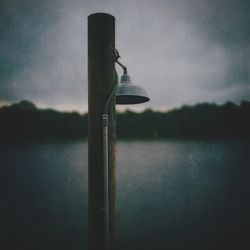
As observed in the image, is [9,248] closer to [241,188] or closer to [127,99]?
[241,188]

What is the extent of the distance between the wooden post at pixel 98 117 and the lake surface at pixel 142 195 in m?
9.39

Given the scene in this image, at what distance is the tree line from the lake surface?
43 centimetres

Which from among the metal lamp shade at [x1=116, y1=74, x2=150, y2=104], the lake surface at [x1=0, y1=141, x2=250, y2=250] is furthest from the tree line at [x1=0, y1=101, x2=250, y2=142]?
the metal lamp shade at [x1=116, y1=74, x2=150, y2=104]

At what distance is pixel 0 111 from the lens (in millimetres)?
10633

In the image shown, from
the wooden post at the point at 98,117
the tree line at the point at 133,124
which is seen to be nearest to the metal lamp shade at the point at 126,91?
the wooden post at the point at 98,117

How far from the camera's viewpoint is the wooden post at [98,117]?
1768mm

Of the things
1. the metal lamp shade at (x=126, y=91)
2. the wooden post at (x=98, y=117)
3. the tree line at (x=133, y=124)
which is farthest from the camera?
the tree line at (x=133, y=124)

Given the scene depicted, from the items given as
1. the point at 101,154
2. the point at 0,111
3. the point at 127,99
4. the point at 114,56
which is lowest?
the point at 101,154

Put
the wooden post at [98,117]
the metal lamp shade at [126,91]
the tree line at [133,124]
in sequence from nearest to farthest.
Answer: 1. the wooden post at [98,117]
2. the metal lamp shade at [126,91]
3. the tree line at [133,124]

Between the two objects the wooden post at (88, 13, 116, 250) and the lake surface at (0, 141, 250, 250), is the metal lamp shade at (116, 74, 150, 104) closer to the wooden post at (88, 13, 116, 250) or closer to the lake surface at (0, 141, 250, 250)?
the wooden post at (88, 13, 116, 250)

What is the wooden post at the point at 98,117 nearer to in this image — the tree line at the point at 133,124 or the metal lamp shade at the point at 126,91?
the metal lamp shade at the point at 126,91

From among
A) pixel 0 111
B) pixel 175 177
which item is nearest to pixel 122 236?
pixel 175 177

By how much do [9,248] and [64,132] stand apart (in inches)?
217

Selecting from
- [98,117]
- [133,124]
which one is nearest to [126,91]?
[98,117]
